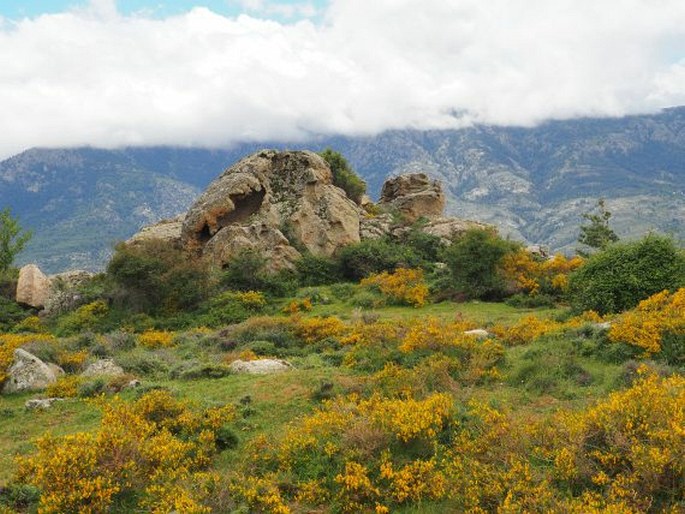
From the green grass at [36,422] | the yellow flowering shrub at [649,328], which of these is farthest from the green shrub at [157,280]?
the yellow flowering shrub at [649,328]

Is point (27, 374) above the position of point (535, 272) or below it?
below

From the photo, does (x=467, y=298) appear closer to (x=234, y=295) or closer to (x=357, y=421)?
(x=234, y=295)

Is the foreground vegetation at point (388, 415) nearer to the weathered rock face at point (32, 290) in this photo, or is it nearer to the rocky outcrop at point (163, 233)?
the rocky outcrop at point (163, 233)

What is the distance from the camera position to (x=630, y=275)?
26922 millimetres

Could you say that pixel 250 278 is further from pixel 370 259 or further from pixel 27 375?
pixel 27 375

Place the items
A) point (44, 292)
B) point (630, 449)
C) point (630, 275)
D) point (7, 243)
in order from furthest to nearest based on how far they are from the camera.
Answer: point (7, 243) < point (44, 292) < point (630, 275) < point (630, 449)

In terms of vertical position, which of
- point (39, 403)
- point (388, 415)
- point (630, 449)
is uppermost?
point (630, 449)

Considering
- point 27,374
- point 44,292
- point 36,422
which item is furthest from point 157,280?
point 36,422

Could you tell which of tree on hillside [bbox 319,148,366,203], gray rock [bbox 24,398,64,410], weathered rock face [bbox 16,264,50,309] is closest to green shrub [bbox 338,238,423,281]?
tree on hillside [bbox 319,148,366,203]

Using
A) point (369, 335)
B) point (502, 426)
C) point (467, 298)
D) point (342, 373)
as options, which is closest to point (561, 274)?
point (467, 298)

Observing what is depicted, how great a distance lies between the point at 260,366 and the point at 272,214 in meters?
29.5

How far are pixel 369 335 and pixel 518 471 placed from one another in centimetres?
1151

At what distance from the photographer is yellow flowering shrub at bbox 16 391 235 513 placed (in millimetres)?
9484

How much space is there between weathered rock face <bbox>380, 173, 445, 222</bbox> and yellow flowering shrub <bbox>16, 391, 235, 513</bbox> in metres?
47.7
